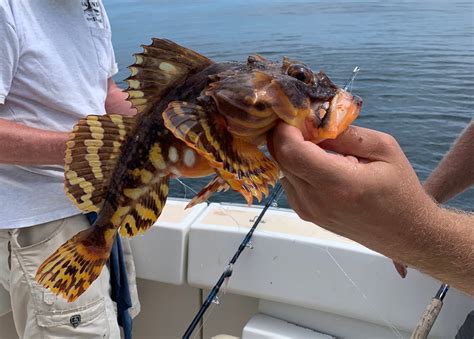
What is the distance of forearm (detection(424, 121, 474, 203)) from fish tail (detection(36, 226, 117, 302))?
1.71 meters

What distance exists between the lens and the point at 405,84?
37.7 feet

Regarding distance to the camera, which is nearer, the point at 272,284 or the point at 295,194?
the point at 295,194

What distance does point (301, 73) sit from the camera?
148 cm

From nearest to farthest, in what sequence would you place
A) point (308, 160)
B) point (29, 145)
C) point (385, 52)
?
point (308, 160) → point (29, 145) → point (385, 52)

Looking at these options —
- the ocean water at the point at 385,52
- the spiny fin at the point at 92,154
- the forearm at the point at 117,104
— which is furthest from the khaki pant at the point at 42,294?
the ocean water at the point at 385,52

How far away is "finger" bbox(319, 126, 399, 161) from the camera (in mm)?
1393

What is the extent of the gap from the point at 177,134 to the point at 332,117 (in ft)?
1.44

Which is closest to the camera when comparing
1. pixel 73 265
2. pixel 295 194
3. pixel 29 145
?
pixel 295 194

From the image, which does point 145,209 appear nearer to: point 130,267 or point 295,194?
point 295,194

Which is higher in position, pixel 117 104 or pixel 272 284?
pixel 117 104

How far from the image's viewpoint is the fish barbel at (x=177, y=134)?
1385 mm

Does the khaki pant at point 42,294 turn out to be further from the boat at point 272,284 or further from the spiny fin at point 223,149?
the spiny fin at point 223,149

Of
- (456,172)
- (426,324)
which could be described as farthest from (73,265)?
(456,172)

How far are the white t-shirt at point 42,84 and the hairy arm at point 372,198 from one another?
1397 mm
